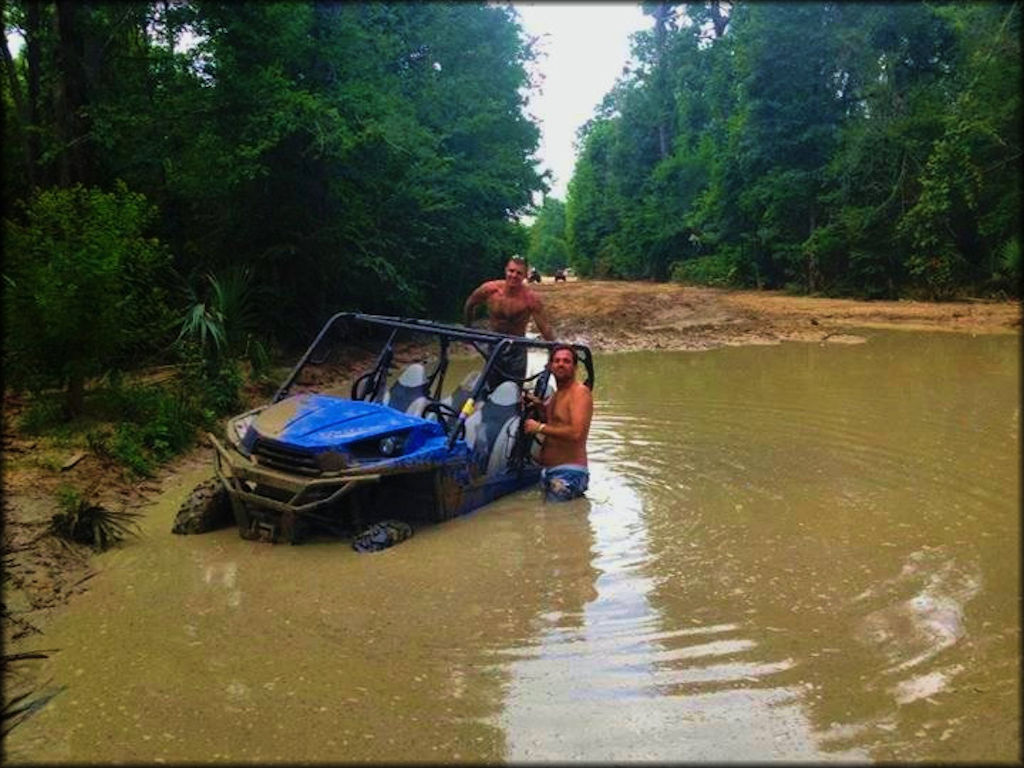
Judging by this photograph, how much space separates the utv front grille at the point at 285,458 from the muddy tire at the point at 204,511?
68 cm

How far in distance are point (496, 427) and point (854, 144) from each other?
22.9 metres

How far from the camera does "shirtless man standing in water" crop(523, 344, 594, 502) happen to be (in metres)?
7.34

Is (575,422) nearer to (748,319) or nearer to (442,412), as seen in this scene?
(442,412)

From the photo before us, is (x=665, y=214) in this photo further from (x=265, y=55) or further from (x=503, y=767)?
(x=503, y=767)

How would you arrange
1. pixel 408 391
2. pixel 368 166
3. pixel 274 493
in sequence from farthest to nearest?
pixel 368 166 → pixel 408 391 → pixel 274 493

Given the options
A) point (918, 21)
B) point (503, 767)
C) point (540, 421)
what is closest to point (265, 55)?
point (540, 421)

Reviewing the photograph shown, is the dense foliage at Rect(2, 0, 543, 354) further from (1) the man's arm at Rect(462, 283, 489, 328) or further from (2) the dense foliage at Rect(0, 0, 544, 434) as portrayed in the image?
(1) the man's arm at Rect(462, 283, 489, 328)

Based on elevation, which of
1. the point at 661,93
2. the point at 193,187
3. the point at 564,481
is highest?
the point at 661,93

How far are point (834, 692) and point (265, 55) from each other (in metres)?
10.5

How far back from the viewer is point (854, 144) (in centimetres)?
2670

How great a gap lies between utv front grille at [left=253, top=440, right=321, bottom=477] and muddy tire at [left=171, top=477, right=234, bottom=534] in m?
0.68

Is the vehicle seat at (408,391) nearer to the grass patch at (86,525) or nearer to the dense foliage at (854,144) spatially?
the grass patch at (86,525)

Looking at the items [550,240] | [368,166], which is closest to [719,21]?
[368,166]

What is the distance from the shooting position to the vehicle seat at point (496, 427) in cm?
721
